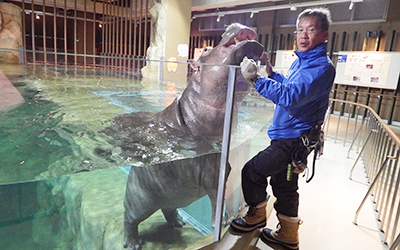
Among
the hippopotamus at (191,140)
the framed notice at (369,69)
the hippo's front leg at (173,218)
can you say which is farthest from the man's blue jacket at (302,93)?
the framed notice at (369,69)

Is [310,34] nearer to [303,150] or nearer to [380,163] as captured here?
[303,150]

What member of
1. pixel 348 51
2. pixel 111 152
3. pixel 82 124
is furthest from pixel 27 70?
pixel 348 51

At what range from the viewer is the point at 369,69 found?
791 centimetres

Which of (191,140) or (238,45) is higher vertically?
(238,45)

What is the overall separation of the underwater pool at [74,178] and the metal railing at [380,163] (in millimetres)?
1207

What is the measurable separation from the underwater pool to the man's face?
498mm

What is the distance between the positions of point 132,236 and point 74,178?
2.14 feet

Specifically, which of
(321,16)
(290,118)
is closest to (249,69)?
(290,118)

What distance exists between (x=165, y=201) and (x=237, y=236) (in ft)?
1.77

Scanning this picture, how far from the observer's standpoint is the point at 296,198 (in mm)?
1897

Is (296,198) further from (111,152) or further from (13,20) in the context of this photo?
(13,20)

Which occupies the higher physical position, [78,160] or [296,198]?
[78,160]

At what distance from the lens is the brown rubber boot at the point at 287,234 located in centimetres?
188

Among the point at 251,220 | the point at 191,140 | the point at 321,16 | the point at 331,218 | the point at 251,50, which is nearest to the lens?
the point at 321,16
